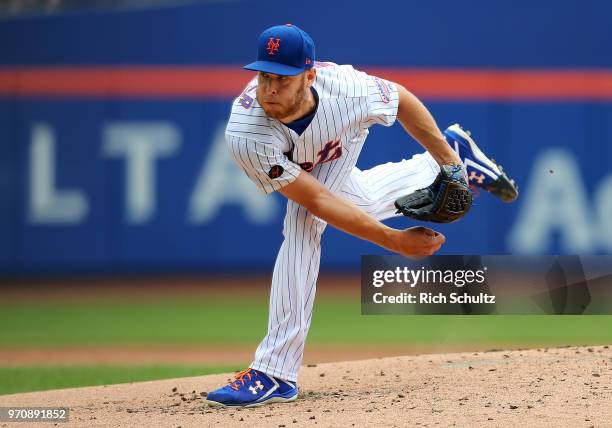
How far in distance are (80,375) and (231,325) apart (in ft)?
7.80

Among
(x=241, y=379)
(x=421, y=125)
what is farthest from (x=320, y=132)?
(x=241, y=379)

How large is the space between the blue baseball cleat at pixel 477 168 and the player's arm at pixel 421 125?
0.65 metres

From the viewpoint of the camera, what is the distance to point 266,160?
3693mm

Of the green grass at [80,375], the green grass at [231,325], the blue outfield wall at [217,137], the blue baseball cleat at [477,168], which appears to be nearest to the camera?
the blue baseball cleat at [477,168]

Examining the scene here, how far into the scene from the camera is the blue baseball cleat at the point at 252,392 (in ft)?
13.0

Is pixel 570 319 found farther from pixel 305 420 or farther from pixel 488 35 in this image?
pixel 305 420

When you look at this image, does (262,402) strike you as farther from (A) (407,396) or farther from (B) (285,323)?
(A) (407,396)

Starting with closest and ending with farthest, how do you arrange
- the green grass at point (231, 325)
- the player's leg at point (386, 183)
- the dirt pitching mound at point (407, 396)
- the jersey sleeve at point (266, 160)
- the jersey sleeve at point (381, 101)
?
the dirt pitching mound at point (407, 396) < the jersey sleeve at point (266, 160) < the jersey sleeve at point (381, 101) < the player's leg at point (386, 183) < the green grass at point (231, 325)

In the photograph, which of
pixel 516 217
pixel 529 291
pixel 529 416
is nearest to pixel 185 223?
pixel 516 217

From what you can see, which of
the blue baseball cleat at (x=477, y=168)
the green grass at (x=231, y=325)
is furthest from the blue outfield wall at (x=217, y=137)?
the blue baseball cleat at (x=477, y=168)

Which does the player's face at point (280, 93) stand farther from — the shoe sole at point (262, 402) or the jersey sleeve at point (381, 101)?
the shoe sole at point (262, 402)

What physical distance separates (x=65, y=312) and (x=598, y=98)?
504cm

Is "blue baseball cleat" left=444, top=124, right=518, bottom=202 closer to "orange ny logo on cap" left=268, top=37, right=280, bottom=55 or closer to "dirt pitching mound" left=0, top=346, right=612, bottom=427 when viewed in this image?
"dirt pitching mound" left=0, top=346, right=612, bottom=427

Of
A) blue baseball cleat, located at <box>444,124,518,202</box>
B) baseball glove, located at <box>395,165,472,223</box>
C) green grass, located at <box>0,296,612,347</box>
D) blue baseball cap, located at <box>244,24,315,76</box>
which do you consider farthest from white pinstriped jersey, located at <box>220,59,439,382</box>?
green grass, located at <box>0,296,612,347</box>
